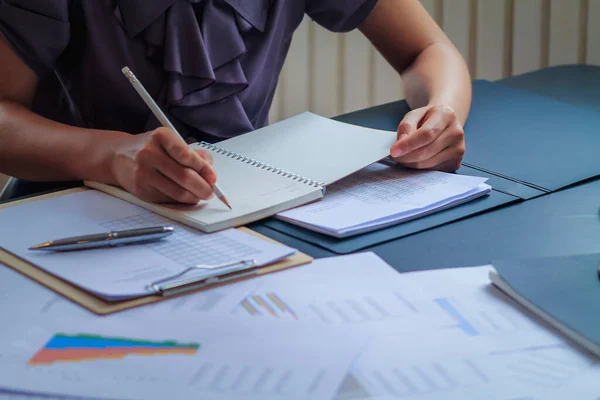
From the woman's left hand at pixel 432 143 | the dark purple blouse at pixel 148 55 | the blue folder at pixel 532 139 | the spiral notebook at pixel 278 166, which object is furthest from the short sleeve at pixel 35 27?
the blue folder at pixel 532 139

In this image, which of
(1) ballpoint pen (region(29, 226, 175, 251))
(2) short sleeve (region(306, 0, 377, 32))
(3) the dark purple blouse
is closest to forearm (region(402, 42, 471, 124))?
(2) short sleeve (region(306, 0, 377, 32))

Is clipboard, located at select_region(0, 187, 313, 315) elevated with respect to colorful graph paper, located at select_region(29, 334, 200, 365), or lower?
elevated

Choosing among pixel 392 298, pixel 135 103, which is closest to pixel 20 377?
pixel 392 298

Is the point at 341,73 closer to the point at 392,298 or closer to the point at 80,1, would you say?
the point at 80,1

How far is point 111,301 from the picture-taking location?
71 cm

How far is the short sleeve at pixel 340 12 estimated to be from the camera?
1.35 m

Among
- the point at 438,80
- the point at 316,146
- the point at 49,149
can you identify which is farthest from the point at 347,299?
the point at 438,80

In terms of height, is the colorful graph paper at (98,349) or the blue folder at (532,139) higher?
the blue folder at (532,139)

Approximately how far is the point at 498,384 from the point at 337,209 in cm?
37

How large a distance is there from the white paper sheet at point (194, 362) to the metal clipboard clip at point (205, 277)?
5 cm

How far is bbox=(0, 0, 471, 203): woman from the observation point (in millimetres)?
985

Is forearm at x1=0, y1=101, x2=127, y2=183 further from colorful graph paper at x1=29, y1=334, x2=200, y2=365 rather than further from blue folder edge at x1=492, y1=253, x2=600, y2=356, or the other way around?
blue folder edge at x1=492, y1=253, x2=600, y2=356

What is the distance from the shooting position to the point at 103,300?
709 millimetres

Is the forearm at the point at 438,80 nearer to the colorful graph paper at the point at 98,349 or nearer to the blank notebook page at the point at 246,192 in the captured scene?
the blank notebook page at the point at 246,192
